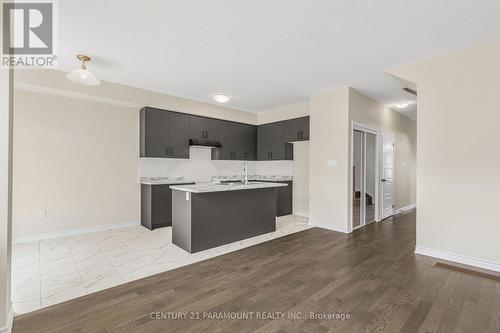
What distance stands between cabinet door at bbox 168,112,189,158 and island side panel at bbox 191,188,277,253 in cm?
204

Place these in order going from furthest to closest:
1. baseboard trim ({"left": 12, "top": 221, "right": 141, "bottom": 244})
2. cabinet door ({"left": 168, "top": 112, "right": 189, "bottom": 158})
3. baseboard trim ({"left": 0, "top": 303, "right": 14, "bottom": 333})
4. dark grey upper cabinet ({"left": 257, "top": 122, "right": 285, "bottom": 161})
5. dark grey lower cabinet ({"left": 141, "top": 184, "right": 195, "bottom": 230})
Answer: dark grey upper cabinet ({"left": 257, "top": 122, "right": 285, "bottom": 161}), cabinet door ({"left": 168, "top": 112, "right": 189, "bottom": 158}), dark grey lower cabinet ({"left": 141, "top": 184, "right": 195, "bottom": 230}), baseboard trim ({"left": 12, "top": 221, "right": 141, "bottom": 244}), baseboard trim ({"left": 0, "top": 303, "right": 14, "bottom": 333})

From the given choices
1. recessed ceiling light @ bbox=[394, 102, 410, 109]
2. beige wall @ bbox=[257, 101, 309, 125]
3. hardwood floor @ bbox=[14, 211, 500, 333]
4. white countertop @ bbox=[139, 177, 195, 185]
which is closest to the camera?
hardwood floor @ bbox=[14, 211, 500, 333]

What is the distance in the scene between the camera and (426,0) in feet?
7.09

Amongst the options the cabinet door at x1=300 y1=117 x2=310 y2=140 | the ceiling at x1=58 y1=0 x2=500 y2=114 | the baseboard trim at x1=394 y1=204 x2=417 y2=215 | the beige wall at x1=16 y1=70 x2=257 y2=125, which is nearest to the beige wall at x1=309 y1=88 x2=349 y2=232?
the cabinet door at x1=300 y1=117 x2=310 y2=140

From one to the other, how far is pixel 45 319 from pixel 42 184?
3007 mm

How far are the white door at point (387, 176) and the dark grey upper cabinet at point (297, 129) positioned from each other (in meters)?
1.84

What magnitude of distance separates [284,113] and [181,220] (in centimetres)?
409

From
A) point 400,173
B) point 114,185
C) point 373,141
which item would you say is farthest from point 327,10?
point 400,173

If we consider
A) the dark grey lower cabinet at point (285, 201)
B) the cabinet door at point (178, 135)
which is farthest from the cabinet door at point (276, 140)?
the cabinet door at point (178, 135)

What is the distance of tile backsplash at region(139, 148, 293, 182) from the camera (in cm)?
522

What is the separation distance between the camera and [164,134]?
16.5 ft

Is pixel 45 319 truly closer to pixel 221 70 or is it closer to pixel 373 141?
pixel 221 70

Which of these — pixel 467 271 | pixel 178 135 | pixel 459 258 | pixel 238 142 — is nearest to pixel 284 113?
pixel 238 142

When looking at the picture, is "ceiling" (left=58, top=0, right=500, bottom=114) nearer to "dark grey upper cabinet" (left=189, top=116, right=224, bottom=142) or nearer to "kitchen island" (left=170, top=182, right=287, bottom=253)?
"dark grey upper cabinet" (left=189, top=116, right=224, bottom=142)
